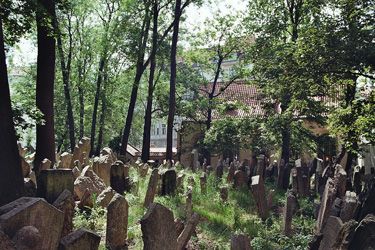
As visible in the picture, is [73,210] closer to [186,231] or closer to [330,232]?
[186,231]

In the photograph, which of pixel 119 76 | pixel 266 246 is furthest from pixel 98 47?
pixel 266 246

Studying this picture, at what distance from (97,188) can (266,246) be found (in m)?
3.54

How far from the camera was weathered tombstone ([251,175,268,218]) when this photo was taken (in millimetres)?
7631

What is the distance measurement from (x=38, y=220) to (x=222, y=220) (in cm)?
515

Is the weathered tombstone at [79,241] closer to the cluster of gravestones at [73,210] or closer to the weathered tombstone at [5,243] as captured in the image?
the cluster of gravestones at [73,210]

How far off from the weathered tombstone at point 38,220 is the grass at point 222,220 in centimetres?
217

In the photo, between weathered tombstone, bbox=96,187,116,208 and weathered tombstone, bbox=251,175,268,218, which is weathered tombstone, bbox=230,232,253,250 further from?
weathered tombstone, bbox=251,175,268,218

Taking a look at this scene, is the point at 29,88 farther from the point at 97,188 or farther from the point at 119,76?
the point at 97,188

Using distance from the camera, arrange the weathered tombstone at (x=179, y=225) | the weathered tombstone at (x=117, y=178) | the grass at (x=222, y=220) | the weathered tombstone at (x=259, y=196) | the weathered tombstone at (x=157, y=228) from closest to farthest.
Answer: the weathered tombstone at (x=157, y=228)
the weathered tombstone at (x=179, y=225)
the grass at (x=222, y=220)
the weathered tombstone at (x=259, y=196)
the weathered tombstone at (x=117, y=178)

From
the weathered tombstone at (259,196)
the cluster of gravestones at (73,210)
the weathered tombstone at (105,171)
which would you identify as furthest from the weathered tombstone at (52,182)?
the weathered tombstone at (259,196)

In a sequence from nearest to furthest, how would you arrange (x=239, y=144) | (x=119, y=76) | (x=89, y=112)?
1. (x=239, y=144)
2. (x=119, y=76)
3. (x=89, y=112)

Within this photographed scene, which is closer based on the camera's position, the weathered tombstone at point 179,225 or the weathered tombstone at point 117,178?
the weathered tombstone at point 179,225

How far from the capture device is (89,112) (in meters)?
31.8

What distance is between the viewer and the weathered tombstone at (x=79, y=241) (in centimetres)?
285
